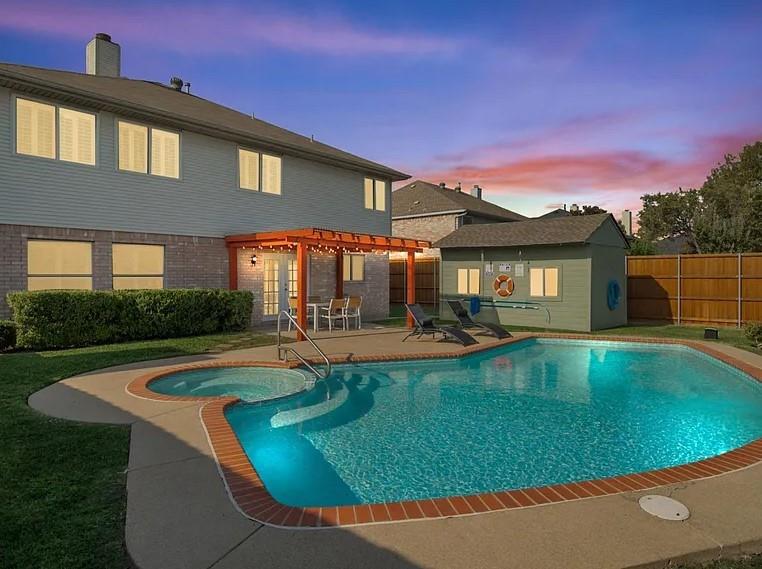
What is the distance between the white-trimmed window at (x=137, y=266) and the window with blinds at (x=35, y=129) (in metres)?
2.68

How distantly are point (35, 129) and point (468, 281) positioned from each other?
14.2 metres

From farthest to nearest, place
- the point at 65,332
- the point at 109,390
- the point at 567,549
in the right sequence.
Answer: the point at 65,332, the point at 109,390, the point at 567,549

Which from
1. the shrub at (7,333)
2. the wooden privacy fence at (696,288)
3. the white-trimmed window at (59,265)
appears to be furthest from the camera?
the wooden privacy fence at (696,288)

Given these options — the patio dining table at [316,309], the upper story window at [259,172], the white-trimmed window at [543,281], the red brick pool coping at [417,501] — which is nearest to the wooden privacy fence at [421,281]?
the white-trimmed window at [543,281]

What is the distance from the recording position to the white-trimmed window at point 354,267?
763 inches

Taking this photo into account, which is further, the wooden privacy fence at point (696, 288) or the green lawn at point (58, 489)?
the wooden privacy fence at point (696, 288)

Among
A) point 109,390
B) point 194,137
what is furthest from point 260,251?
point 109,390

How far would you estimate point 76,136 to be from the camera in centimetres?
1202

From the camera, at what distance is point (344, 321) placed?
53.1 feet

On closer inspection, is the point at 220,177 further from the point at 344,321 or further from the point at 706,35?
the point at 706,35

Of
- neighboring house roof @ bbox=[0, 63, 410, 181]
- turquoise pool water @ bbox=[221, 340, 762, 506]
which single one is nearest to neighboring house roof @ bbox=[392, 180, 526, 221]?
neighboring house roof @ bbox=[0, 63, 410, 181]

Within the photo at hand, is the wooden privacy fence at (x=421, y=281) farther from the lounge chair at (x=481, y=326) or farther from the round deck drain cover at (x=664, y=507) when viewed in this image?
the round deck drain cover at (x=664, y=507)

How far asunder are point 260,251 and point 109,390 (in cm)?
936

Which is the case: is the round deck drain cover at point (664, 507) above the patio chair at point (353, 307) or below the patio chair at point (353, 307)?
below
